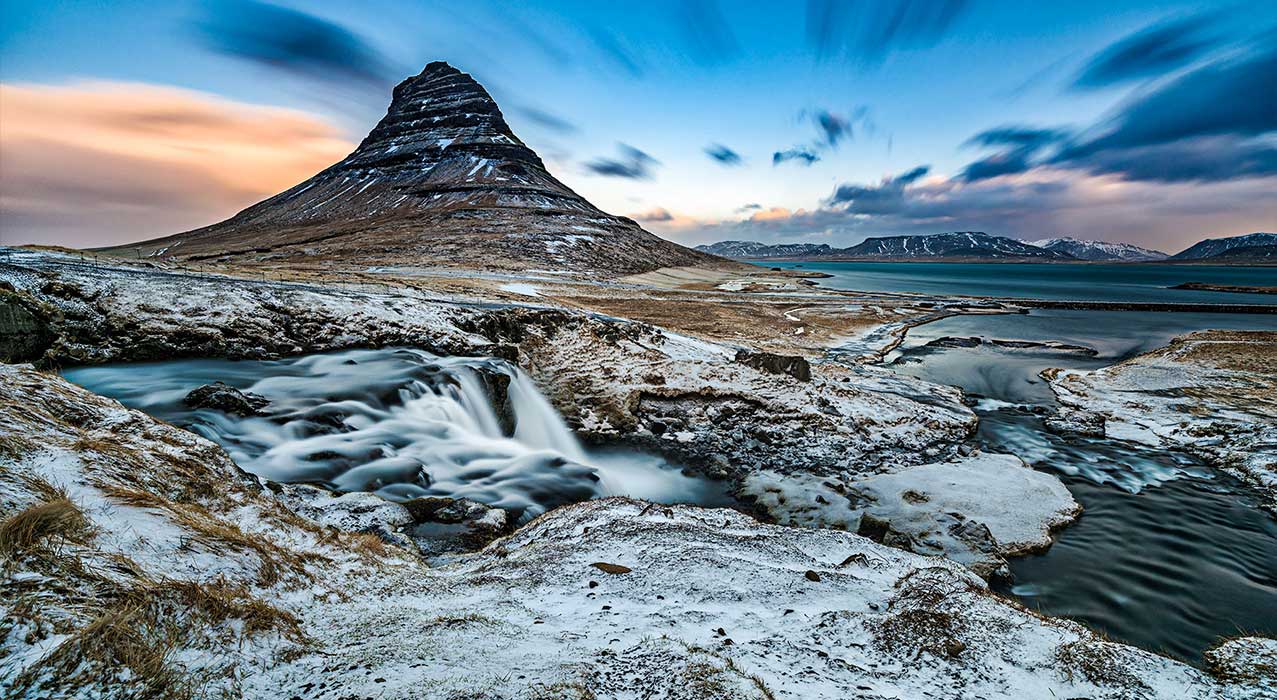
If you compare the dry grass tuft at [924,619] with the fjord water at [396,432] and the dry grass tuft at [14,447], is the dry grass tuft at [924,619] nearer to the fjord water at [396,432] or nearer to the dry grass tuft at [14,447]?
the fjord water at [396,432]

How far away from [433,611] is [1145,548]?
45.3ft

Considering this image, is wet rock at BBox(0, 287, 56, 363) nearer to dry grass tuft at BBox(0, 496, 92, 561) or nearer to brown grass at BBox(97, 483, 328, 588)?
brown grass at BBox(97, 483, 328, 588)

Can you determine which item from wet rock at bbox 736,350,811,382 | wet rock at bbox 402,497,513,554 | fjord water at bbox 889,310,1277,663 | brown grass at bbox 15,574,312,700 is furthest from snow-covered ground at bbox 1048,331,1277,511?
brown grass at bbox 15,574,312,700

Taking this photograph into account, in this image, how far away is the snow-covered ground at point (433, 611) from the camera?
3.10m

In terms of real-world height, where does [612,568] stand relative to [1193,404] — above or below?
above

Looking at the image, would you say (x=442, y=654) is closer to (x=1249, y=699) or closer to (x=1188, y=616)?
(x=1249, y=699)

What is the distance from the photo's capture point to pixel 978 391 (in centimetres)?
→ 2198

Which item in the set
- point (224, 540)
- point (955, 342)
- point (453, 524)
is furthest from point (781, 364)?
point (955, 342)

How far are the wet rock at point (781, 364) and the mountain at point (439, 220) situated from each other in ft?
190

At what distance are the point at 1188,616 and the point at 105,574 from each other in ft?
46.5

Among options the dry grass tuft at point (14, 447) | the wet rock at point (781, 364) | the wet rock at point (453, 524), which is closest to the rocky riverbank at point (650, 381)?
the wet rock at point (781, 364)

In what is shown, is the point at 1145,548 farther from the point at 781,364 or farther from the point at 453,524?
the point at 453,524

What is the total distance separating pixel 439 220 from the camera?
109 metres

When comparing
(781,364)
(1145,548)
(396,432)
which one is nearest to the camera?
(1145,548)
